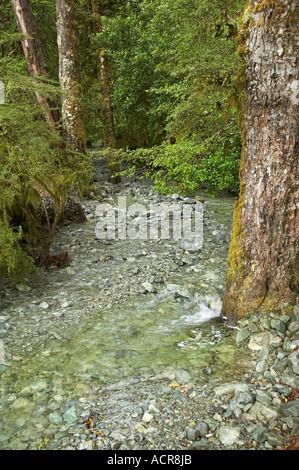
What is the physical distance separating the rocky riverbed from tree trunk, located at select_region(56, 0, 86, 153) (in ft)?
16.7

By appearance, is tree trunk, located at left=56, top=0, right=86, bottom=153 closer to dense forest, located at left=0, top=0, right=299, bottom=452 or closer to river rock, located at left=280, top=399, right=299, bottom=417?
dense forest, located at left=0, top=0, right=299, bottom=452

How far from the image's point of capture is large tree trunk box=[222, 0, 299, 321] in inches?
142

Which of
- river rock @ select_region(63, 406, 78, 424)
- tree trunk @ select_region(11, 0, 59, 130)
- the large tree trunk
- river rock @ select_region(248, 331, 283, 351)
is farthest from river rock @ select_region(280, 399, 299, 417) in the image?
tree trunk @ select_region(11, 0, 59, 130)

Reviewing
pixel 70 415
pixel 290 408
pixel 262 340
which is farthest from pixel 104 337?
pixel 290 408

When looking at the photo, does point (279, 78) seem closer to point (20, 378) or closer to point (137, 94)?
point (20, 378)

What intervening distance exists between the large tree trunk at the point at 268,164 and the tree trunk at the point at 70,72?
22.6ft

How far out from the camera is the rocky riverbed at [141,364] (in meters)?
2.81

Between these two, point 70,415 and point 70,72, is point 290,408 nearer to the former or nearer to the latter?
point 70,415

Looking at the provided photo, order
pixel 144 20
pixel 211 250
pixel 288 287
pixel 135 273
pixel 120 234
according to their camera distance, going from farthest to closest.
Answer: pixel 144 20 → pixel 120 234 → pixel 211 250 → pixel 135 273 → pixel 288 287

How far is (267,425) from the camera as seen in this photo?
9.17 feet

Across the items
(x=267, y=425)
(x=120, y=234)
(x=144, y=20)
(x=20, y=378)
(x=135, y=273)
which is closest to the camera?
(x=267, y=425)

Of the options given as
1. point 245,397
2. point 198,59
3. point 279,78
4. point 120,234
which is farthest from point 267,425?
point 120,234

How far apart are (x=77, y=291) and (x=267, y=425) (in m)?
3.57

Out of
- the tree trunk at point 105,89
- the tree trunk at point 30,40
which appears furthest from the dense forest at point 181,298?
the tree trunk at point 105,89
